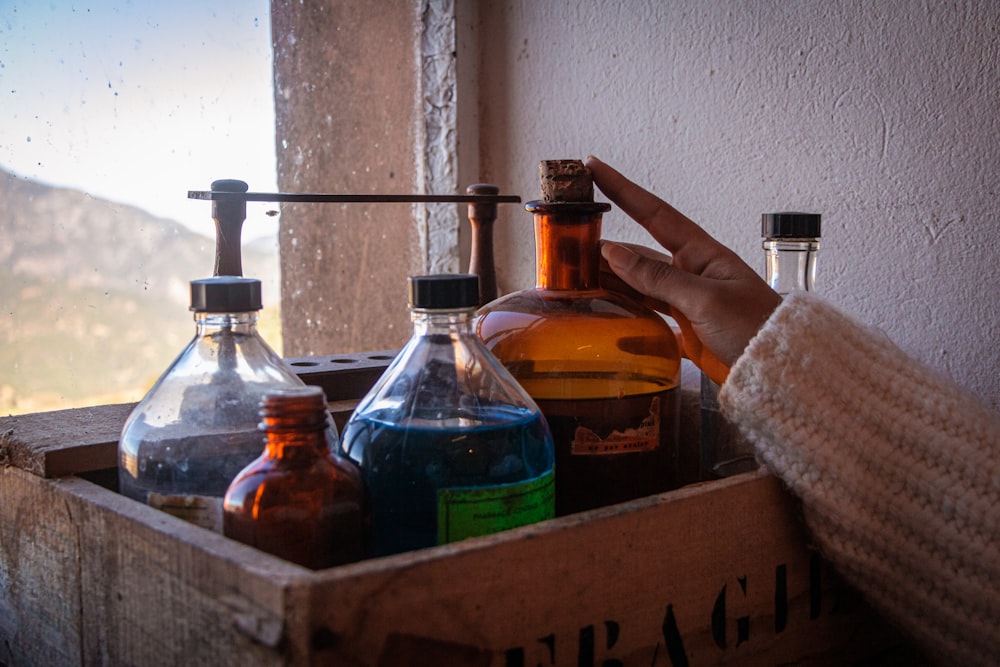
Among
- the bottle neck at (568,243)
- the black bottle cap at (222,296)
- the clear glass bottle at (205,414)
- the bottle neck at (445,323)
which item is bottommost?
the clear glass bottle at (205,414)

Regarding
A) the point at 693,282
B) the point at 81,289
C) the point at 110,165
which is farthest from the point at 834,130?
the point at 81,289

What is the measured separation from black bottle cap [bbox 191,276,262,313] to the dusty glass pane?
0.62m

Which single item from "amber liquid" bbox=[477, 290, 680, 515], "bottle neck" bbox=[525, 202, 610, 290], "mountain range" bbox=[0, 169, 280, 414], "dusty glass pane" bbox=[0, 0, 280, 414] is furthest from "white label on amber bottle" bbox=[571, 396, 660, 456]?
"mountain range" bbox=[0, 169, 280, 414]

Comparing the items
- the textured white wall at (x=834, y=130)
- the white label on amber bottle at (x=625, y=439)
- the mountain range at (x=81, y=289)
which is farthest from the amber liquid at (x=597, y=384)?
the mountain range at (x=81, y=289)

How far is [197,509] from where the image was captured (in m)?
0.50

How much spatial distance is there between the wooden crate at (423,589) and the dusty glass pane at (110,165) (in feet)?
1.94

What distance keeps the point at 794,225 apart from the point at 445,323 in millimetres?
309

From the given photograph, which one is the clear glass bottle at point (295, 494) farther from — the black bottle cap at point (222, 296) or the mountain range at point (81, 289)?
the mountain range at point (81, 289)

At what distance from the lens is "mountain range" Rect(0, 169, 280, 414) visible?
1.23m

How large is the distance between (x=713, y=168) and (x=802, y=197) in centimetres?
12

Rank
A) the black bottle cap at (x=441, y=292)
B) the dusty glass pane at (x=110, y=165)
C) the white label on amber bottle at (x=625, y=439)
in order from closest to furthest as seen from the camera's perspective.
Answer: the black bottle cap at (x=441, y=292) → the white label on amber bottle at (x=625, y=439) → the dusty glass pane at (x=110, y=165)

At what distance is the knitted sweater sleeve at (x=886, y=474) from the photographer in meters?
0.57

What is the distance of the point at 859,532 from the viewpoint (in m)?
0.57

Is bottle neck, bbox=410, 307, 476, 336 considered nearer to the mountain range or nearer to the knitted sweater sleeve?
the knitted sweater sleeve
